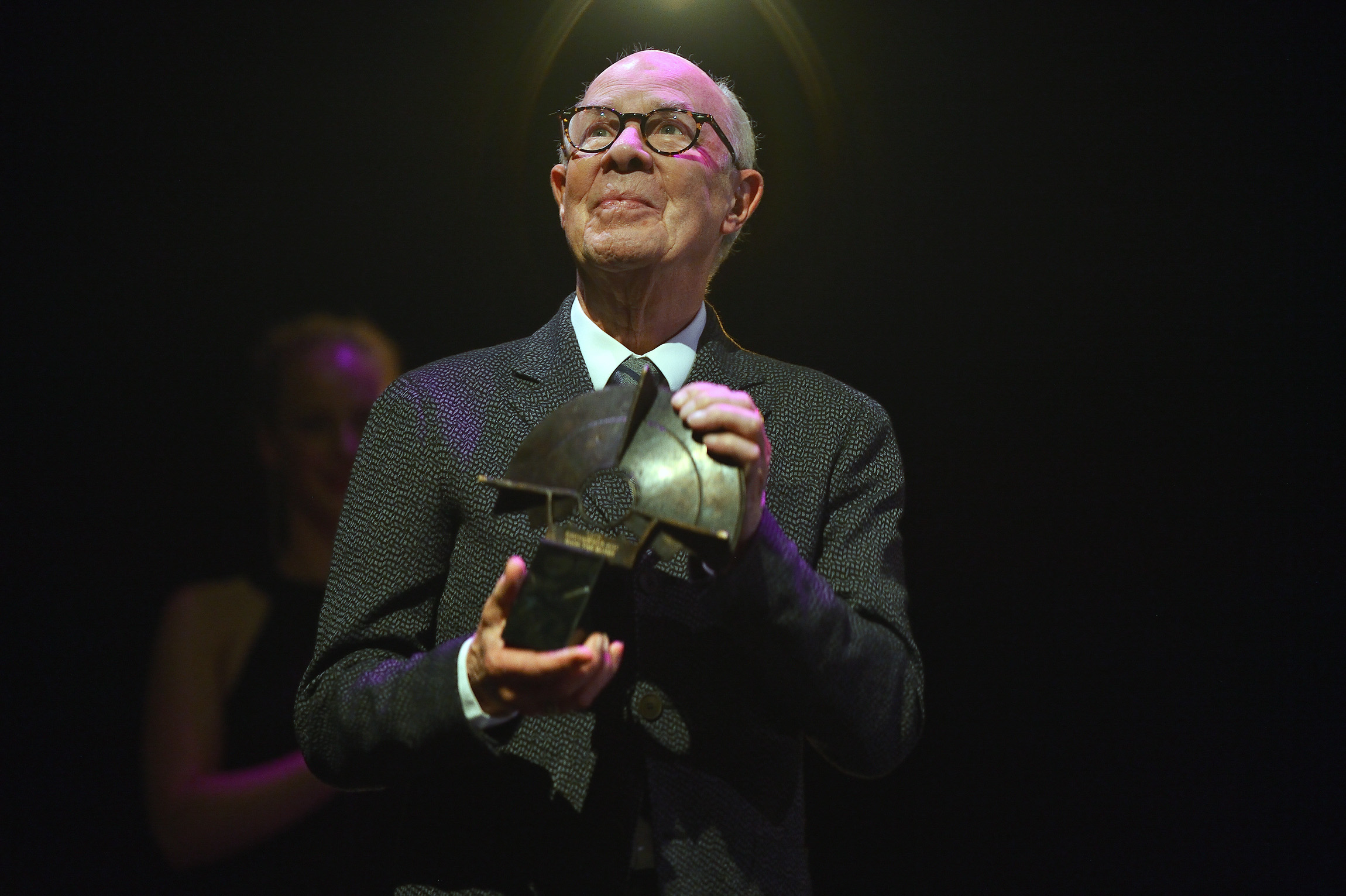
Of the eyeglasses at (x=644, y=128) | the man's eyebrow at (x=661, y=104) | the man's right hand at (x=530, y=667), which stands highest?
the man's eyebrow at (x=661, y=104)

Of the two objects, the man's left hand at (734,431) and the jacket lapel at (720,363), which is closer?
the man's left hand at (734,431)

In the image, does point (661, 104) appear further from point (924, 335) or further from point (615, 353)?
point (924, 335)

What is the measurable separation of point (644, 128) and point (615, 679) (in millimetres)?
854

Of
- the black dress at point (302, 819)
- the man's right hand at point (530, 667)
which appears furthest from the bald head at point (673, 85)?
the black dress at point (302, 819)

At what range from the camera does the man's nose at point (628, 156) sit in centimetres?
140

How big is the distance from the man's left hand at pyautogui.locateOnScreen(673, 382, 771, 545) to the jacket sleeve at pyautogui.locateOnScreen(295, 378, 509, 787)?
37 cm

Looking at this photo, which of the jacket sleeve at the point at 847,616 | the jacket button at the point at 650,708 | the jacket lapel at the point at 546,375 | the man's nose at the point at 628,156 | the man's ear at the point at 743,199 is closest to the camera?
the jacket sleeve at the point at 847,616

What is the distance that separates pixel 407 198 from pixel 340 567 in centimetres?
125

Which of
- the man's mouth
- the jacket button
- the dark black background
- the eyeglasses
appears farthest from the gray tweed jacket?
the dark black background

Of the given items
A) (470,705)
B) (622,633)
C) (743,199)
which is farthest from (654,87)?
(470,705)

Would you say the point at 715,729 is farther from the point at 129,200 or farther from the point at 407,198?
the point at 129,200

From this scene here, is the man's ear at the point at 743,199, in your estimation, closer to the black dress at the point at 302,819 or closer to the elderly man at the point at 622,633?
the elderly man at the point at 622,633

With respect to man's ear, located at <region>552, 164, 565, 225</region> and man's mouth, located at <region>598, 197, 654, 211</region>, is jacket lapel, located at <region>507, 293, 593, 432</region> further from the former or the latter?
man's ear, located at <region>552, 164, 565, 225</region>

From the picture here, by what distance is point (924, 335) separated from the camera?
2.20m
